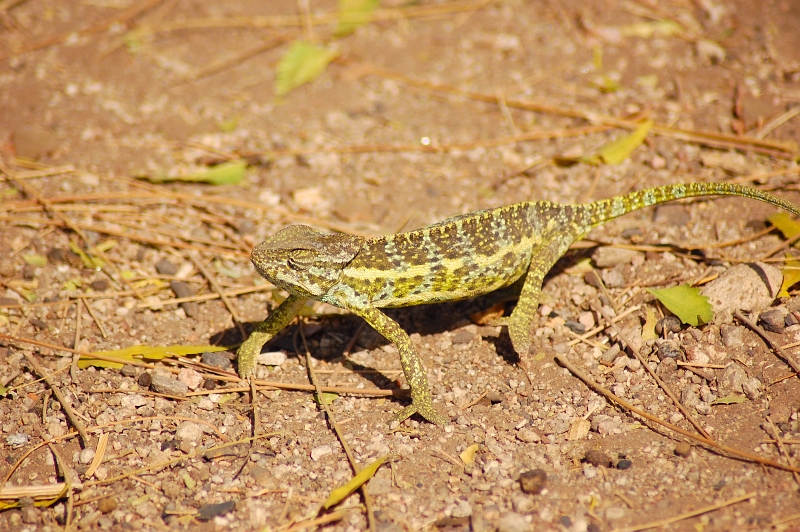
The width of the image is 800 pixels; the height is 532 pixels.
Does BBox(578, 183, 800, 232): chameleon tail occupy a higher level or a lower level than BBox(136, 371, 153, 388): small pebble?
higher

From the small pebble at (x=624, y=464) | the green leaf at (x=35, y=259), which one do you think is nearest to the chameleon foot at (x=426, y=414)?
the small pebble at (x=624, y=464)

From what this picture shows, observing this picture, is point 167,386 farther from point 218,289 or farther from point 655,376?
point 655,376

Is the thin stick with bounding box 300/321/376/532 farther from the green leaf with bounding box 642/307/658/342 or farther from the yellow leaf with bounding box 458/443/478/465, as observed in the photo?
the green leaf with bounding box 642/307/658/342

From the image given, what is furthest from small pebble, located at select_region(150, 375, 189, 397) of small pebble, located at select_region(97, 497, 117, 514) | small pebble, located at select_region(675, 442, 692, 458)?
small pebble, located at select_region(675, 442, 692, 458)

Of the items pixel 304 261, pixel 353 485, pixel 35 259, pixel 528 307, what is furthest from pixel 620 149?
pixel 35 259

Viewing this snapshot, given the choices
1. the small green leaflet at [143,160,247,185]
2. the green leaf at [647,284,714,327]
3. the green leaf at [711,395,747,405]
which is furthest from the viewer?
the small green leaflet at [143,160,247,185]

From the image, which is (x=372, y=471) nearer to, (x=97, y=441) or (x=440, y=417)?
(x=440, y=417)
